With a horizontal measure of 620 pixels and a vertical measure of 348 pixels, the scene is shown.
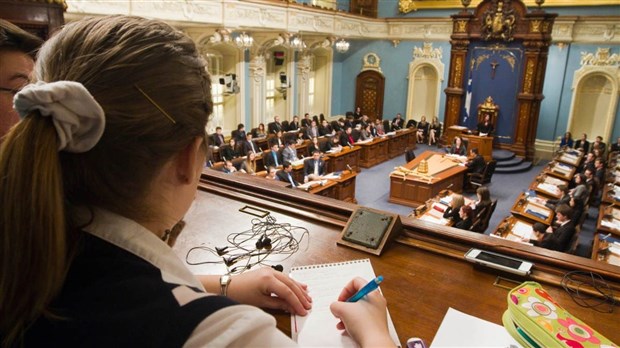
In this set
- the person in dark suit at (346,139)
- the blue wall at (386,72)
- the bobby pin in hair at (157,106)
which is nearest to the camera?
the bobby pin in hair at (157,106)

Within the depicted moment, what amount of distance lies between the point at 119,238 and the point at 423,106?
656 inches

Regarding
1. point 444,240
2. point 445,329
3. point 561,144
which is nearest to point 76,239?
point 445,329

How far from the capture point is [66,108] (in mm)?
708

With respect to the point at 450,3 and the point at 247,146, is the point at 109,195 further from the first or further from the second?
the point at 450,3

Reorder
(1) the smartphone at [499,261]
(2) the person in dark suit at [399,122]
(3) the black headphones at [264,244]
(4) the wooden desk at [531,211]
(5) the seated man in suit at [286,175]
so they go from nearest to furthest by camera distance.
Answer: (1) the smartphone at [499,261] < (3) the black headphones at [264,244] < (4) the wooden desk at [531,211] < (5) the seated man in suit at [286,175] < (2) the person in dark suit at [399,122]

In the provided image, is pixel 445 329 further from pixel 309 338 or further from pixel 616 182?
pixel 616 182

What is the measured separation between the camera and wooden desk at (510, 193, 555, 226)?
688 centimetres

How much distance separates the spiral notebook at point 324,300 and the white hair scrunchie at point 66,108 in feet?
2.69

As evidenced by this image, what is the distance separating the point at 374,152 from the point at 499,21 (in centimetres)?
541

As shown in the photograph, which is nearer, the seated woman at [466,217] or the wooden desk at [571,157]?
the seated woman at [466,217]

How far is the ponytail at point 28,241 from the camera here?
68cm

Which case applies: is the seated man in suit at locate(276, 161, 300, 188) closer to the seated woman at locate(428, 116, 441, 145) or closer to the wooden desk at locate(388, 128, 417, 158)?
the wooden desk at locate(388, 128, 417, 158)

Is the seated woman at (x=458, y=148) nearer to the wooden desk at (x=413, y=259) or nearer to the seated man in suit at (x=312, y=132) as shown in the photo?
the seated man in suit at (x=312, y=132)

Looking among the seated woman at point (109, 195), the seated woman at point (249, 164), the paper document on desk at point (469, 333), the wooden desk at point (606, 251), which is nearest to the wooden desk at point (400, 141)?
the seated woman at point (249, 164)
